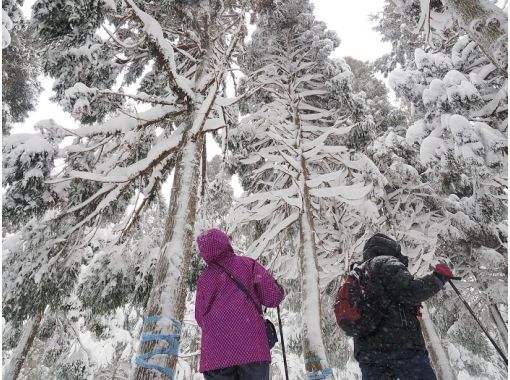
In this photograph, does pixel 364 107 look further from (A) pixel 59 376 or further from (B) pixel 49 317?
(A) pixel 59 376

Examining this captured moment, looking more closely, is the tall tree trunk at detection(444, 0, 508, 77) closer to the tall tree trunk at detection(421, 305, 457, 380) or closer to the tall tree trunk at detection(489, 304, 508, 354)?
the tall tree trunk at detection(421, 305, 457, 380)

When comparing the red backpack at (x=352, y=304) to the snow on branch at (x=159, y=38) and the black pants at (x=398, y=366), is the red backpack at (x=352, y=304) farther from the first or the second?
the snow on branch at (x=159, y=38)

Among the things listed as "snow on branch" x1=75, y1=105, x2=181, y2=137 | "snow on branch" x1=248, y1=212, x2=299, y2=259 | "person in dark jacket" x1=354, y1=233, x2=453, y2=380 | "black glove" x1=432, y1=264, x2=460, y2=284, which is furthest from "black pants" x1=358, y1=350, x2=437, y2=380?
"snow on branch" x1=75, y1=105, x2=181, y2=137

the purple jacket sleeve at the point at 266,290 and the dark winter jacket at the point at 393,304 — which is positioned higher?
the purple jacket sleeve at the point at 266,290

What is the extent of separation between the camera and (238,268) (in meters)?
3.38

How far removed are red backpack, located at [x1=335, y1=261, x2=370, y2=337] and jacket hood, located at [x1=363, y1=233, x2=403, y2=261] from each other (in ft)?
0.51

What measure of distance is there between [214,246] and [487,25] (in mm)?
4130

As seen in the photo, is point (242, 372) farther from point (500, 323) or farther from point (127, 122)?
point (500, 323)

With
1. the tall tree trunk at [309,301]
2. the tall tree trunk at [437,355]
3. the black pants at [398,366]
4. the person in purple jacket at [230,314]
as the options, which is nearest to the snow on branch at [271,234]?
the tall tree trunk at [309,301]

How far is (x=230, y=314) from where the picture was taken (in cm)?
307

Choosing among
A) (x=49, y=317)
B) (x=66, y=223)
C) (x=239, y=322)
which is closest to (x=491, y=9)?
(x=239, y=322)

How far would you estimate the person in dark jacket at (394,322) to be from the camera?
2.81 m

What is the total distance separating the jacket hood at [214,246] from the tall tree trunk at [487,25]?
12.6ft

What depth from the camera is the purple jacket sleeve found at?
A: 10.6 ft
